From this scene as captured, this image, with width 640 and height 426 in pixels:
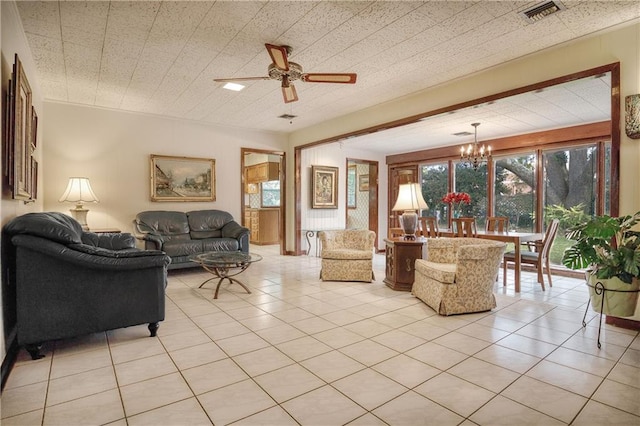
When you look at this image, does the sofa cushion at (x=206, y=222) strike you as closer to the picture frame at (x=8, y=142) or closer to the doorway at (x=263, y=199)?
Answer: the doorway at (x=263, y=199)

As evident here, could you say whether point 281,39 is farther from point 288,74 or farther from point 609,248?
point 609,248

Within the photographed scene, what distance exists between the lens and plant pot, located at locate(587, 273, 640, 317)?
2.69 meters

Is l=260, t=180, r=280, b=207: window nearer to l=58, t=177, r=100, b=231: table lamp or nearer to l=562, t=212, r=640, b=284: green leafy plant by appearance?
l=58, t=177, r=100, b=231: table lamp

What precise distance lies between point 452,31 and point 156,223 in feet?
15.9

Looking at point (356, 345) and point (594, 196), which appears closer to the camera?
point (356, 345)

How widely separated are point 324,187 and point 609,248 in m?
5.48

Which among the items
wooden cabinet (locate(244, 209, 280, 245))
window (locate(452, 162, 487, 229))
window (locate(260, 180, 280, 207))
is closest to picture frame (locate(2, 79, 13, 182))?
wooden cabinet (locate(244, 209, 280, 245))

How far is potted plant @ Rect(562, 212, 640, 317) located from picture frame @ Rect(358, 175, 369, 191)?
5972 mm

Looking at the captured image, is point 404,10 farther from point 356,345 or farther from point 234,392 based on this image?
point 234,392

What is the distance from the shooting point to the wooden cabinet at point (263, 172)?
876 cm

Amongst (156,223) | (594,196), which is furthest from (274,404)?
(594,196)

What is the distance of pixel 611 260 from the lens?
→ 2.69m

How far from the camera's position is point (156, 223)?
5.45 meters

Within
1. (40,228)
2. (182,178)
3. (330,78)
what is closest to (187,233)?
(182,178)
